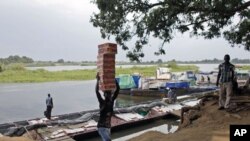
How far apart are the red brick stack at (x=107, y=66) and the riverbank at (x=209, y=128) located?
2478 mm

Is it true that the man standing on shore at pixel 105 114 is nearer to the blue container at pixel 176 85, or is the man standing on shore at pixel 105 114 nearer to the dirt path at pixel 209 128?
the dirt path at pixel 209 128

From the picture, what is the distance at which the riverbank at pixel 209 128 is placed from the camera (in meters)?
10.2

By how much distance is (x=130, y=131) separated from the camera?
2266 cm

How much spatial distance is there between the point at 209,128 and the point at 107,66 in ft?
12.0

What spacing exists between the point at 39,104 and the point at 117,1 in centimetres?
3419

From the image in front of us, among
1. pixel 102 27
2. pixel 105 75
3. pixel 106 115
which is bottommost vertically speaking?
pixel 106 115

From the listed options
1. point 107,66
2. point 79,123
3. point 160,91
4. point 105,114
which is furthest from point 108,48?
point 160,91

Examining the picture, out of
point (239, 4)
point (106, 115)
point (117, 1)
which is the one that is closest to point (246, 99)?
point (239, 4)

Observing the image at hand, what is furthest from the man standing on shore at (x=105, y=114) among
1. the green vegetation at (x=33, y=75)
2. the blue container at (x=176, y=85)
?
the green vegetation at (x=33, y=75)

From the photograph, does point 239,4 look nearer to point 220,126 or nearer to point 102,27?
point 220,126

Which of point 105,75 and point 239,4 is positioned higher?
point 239,4

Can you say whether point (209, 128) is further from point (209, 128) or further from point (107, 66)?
point (107, 66)

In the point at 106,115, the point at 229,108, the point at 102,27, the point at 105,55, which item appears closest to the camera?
the point at 106,115

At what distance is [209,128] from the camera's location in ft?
37.1
